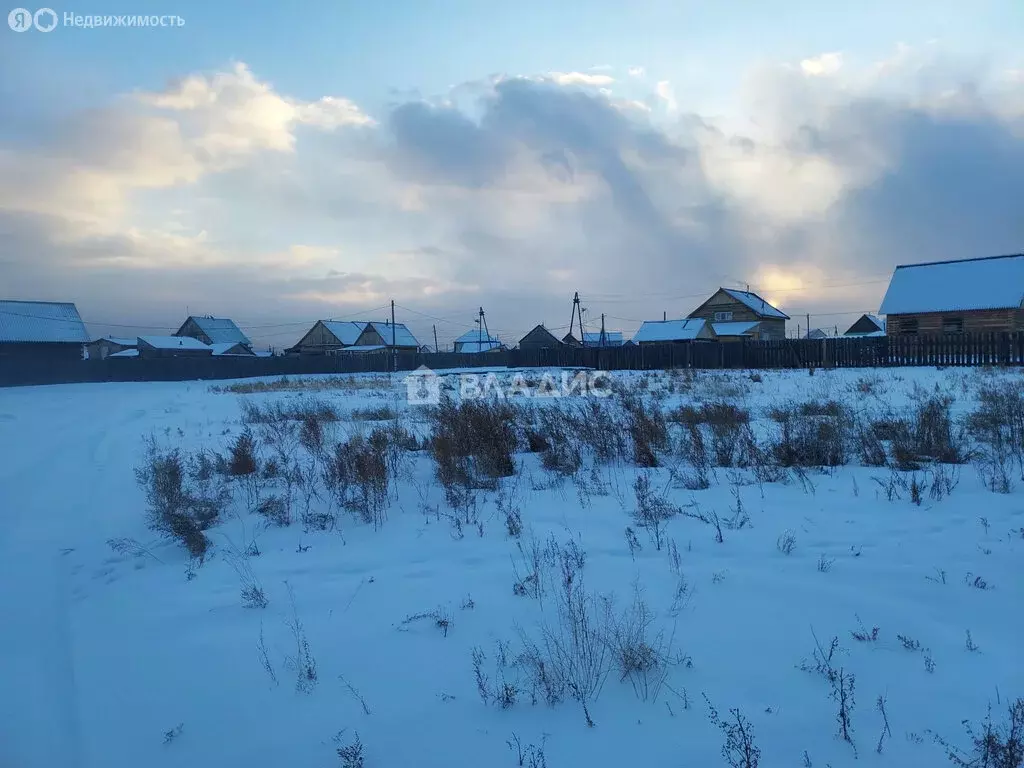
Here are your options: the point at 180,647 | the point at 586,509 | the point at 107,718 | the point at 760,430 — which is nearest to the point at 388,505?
the point at 586,509

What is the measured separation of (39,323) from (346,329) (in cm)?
3091

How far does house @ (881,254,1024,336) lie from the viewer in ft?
94.1

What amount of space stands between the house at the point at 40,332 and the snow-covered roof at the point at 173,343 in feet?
72.0

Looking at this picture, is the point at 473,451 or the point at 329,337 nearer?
the point at 473,451

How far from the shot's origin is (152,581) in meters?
4.04

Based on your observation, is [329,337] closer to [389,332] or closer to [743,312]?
[389,332]

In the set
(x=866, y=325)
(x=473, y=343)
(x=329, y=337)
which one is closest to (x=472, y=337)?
(x=473, y=343)

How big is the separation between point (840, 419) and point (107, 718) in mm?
7259

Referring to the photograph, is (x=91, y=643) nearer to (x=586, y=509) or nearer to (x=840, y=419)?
(x=586, y=509)

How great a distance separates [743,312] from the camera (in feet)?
167

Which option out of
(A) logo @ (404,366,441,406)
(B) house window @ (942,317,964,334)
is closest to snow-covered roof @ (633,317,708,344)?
(B) house window @ (942,317,964,334)

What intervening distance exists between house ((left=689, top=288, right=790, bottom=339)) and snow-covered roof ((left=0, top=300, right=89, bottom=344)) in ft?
153

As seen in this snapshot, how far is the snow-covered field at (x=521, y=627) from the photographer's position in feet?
7.60

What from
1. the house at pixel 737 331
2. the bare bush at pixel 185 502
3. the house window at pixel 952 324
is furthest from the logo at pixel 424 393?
the house at pixel 737 331
